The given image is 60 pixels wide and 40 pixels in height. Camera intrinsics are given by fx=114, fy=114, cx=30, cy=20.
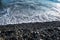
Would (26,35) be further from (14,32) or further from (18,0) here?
(18,0)

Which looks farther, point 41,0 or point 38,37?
point 41,0

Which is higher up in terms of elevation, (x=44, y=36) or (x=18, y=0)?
(x=44, y=36)

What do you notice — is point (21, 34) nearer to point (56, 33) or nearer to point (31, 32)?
point (31, 32)

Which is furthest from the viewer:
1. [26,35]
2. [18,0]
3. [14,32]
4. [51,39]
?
[18,0]

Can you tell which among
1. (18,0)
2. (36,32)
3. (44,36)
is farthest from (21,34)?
(18,0)

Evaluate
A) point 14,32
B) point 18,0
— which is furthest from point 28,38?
point 18,0

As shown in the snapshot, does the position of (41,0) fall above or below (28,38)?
below

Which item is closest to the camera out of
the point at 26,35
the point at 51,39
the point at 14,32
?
the point at 51,39

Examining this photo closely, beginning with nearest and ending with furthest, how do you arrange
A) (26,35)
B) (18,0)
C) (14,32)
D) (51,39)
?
(51,39), (26,35), (14,32), (18,0)

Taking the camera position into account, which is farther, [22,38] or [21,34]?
[21,34]
